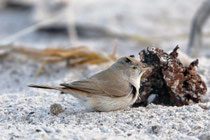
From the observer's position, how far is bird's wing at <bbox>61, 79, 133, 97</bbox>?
3.87m

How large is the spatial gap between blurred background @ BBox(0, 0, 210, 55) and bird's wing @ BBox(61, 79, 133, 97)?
15.8 ft

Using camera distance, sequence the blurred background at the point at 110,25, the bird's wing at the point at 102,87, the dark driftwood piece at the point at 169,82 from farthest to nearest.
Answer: the blurred background at the point at 110,25
the dark driftwood piece at the point at 169,82
the bird's wing at the point at 102,87

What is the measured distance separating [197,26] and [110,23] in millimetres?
3221

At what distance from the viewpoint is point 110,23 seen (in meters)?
9.66

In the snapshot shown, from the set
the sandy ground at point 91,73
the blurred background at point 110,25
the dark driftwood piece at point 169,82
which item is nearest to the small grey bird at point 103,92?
the sandy ground at point 91,73

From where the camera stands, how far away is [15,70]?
6.64m

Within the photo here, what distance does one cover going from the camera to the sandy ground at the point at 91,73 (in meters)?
3.23

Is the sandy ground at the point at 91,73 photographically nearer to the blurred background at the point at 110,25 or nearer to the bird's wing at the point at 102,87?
the blurred background at the point at 110,25

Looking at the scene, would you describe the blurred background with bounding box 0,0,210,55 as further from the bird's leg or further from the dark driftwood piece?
the dark driftwood piece

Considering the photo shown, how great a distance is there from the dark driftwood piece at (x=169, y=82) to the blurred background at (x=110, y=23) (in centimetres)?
442

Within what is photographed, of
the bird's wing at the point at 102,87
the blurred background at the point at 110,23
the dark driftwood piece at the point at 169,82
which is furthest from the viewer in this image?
the blurred background at the point at 110,23

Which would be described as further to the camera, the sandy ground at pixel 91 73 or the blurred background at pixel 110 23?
the blurred background at pixel 110 23

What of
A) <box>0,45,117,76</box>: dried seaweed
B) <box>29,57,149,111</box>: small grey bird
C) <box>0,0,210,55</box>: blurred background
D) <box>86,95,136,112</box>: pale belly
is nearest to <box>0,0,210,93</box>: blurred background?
<box>0,0,210,55</box>: blurred background

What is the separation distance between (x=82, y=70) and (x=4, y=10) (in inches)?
274
